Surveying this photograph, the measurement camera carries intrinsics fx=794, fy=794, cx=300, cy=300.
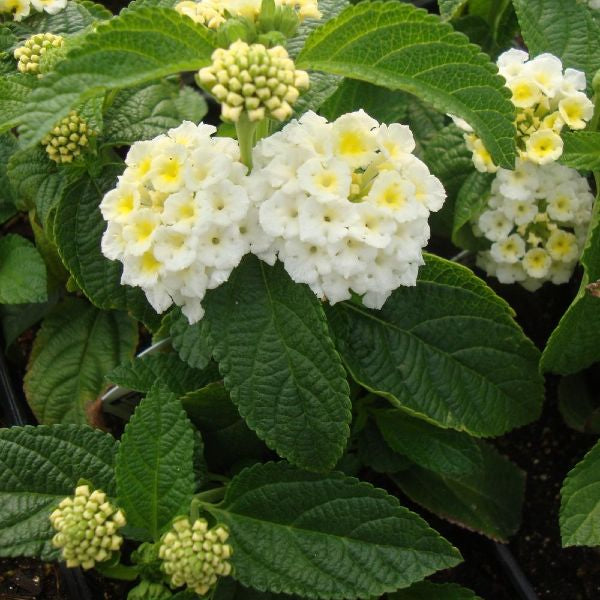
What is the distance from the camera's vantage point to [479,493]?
1.55 metres

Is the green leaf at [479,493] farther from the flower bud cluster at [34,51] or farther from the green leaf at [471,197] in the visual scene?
the flower bud cluster at [34,51]

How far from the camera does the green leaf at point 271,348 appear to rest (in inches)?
42.9

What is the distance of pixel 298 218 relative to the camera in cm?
99

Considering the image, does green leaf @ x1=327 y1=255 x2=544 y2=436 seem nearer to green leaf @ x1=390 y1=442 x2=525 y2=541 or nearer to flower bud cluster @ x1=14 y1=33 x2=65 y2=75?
green leaf @ x1=390 y1=442 x2=525 y2=541

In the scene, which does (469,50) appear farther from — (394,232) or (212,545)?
(212,545)

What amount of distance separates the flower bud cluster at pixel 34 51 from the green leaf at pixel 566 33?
81 cm

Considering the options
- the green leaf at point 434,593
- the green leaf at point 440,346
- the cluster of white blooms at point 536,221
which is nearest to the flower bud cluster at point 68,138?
the green leaf at point 440,346

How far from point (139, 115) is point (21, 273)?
376 millimetres

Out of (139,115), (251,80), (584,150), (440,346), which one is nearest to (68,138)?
(139,115)

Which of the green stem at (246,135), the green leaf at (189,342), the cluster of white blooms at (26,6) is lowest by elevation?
the green leaf at (189,342)

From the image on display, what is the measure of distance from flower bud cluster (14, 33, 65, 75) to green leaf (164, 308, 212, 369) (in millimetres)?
449

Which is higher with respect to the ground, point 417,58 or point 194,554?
point 417,58

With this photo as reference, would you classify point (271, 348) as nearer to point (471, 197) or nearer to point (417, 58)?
point (417, 58)

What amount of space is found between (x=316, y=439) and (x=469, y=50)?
565mm
